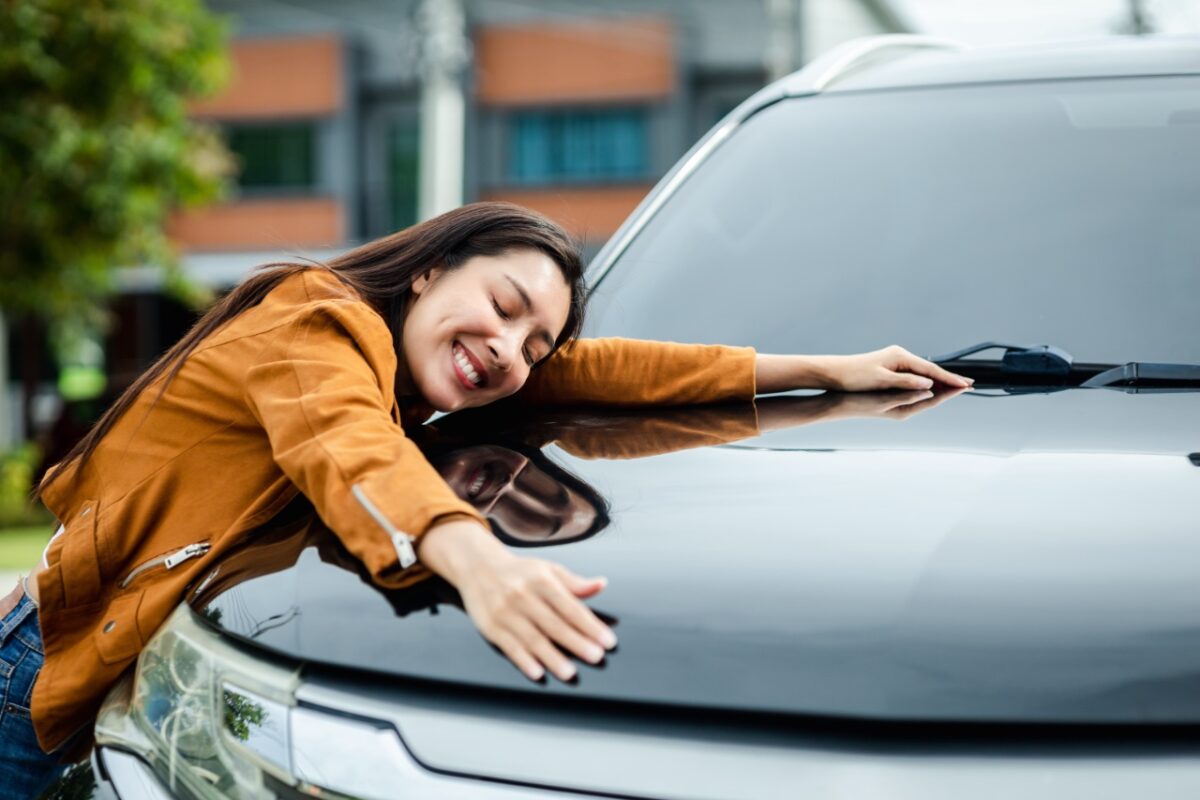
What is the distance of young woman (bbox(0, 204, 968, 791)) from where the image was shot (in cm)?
166

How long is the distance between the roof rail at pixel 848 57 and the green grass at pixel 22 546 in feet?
23.6

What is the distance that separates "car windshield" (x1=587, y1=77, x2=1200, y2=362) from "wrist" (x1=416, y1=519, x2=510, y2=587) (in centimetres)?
97

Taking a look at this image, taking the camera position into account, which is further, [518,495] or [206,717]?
[518,495]

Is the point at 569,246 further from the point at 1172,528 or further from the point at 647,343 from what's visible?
the point at 1172,528

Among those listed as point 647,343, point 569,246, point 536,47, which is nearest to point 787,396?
point 647,343

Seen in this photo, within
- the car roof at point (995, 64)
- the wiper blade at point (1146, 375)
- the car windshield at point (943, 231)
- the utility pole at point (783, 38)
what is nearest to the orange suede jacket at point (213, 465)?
the car windshield at point (943, 231)

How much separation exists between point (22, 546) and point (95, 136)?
347 centimetres

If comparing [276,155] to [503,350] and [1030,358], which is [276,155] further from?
[1030,358]

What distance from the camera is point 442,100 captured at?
56.5 feet

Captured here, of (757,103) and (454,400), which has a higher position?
(757,103)

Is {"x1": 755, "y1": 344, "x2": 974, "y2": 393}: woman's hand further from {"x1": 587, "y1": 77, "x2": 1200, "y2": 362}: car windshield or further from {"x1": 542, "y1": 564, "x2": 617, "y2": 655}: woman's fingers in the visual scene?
{"x1": 542, "y1": 564, "x2": 617, "y2": 655}: woman's fingers

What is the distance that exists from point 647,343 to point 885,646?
1090 millimetres

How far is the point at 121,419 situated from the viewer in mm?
2129

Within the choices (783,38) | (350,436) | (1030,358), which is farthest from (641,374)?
(783,38)
